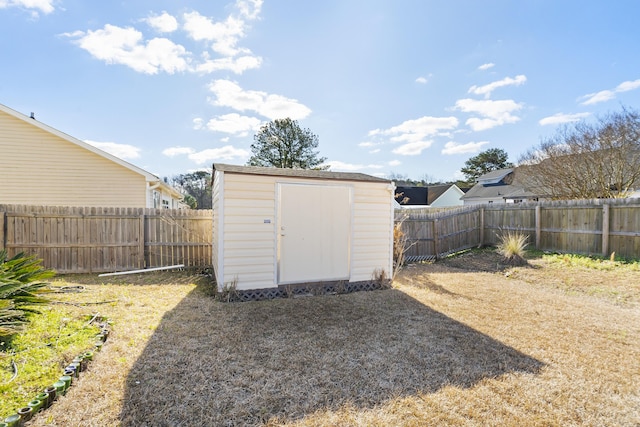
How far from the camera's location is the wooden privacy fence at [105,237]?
6961 millimetres

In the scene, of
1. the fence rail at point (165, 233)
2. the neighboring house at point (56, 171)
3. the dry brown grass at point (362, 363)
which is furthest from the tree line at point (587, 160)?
the dry brown grass at point (362, 363)

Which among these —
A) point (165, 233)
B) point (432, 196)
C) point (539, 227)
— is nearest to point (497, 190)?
point (432, 196)

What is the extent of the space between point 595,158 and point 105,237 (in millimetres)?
17079

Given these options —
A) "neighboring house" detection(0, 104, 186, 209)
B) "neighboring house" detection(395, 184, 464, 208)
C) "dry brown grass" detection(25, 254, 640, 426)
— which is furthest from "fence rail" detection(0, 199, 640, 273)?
"neighboring house" detection(395, 184, 464, 208)

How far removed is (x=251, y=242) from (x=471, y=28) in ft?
28.5

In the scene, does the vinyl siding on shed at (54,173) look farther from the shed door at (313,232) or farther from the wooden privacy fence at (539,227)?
the wooden privacy fence at (539,227)

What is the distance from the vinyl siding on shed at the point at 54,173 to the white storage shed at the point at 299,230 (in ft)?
21.8

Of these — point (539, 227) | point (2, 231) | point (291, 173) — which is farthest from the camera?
point (539, 227)

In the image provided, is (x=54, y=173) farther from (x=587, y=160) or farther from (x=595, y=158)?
(x=595, y=158)

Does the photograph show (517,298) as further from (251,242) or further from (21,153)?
(21,153)

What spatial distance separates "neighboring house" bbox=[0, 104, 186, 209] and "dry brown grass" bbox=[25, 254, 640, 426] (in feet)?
19.2

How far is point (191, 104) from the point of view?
10.3 metres

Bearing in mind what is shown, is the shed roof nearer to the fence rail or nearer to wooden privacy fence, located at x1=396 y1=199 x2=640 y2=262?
the fence rail

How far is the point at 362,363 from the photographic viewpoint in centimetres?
300
